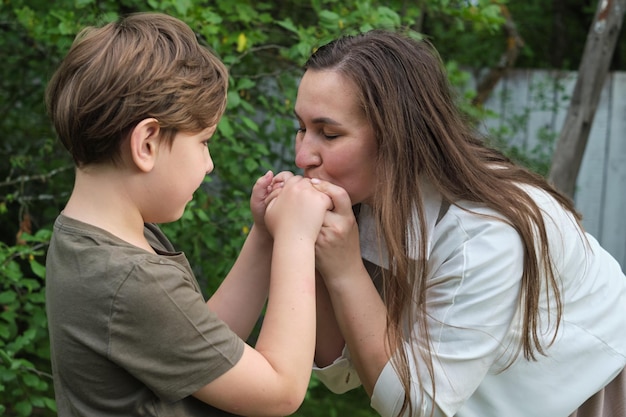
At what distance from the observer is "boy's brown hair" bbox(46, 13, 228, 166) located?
5.38ft

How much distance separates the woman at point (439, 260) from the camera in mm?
2014

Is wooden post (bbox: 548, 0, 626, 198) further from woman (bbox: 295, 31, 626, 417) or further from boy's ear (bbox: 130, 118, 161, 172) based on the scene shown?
boy's ear (bbox: 130, 118, 161, 172)

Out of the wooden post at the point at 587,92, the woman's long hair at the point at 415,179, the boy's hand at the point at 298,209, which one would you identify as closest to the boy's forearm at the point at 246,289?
the boy's hand at the point at 298,209

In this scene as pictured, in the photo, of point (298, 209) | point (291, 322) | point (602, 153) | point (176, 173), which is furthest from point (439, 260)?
point (602, 153)

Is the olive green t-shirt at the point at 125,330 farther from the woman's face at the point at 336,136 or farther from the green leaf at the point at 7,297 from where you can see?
the green leaf at the point at 7,297

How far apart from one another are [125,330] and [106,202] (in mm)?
262

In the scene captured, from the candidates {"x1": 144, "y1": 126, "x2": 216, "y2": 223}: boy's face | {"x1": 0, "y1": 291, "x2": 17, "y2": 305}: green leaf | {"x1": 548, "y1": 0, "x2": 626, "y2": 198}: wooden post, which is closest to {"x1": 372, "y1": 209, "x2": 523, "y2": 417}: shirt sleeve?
{"x1": 144, "y1": 126, "x2": 216, "y2": 223}: boy's face

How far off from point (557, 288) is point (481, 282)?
0.23m

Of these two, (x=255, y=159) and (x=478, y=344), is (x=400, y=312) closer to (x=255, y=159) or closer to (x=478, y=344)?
(x=478, y=344)

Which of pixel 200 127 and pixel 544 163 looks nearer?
pixel 200 127

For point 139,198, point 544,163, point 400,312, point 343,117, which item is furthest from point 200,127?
point 544,163

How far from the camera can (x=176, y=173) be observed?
172 cm

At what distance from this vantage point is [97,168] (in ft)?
5.61

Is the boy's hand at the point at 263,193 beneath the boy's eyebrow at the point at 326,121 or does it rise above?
beneath
